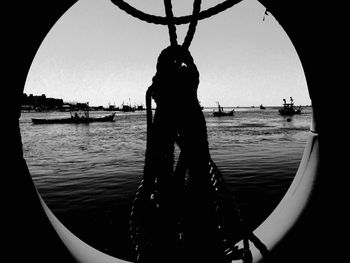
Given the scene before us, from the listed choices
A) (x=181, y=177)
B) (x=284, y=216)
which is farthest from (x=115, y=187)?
(x=181, y=177)

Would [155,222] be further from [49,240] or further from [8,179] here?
[8,179]

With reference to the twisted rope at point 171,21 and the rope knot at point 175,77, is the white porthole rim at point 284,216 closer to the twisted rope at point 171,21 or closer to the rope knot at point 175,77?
the rope knot at point 175,77

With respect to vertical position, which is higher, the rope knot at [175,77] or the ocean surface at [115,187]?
the rope knot at [175,77]

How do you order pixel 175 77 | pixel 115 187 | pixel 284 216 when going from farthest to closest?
pixel 115 187 < pixel 284 216 < pixel 175 77

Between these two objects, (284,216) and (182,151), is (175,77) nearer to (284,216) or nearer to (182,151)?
(182,151)

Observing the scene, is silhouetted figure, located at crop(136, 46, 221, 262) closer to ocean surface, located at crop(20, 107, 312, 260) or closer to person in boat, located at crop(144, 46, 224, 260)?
person in boat, located at crop(144, 46, 224, 260)

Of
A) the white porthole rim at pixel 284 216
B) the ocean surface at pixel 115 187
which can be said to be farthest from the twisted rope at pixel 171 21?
the ocean surface at pixel 115 187

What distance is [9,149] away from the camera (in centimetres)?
156

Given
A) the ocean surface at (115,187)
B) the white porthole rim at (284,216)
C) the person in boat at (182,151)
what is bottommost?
the ocean surface at (115,187)

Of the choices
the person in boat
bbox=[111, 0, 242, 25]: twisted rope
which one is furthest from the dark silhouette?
bbox=[111, 0, 242, 25]: twisted rope

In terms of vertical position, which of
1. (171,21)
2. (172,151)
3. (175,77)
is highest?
(171,21)

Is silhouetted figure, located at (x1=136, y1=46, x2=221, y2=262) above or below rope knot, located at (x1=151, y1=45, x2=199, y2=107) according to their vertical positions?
below

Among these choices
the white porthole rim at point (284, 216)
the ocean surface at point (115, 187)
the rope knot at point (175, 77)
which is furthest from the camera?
the ocean surface at point (115, 187)

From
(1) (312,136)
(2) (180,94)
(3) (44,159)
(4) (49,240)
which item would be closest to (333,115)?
(1) (312,136)
